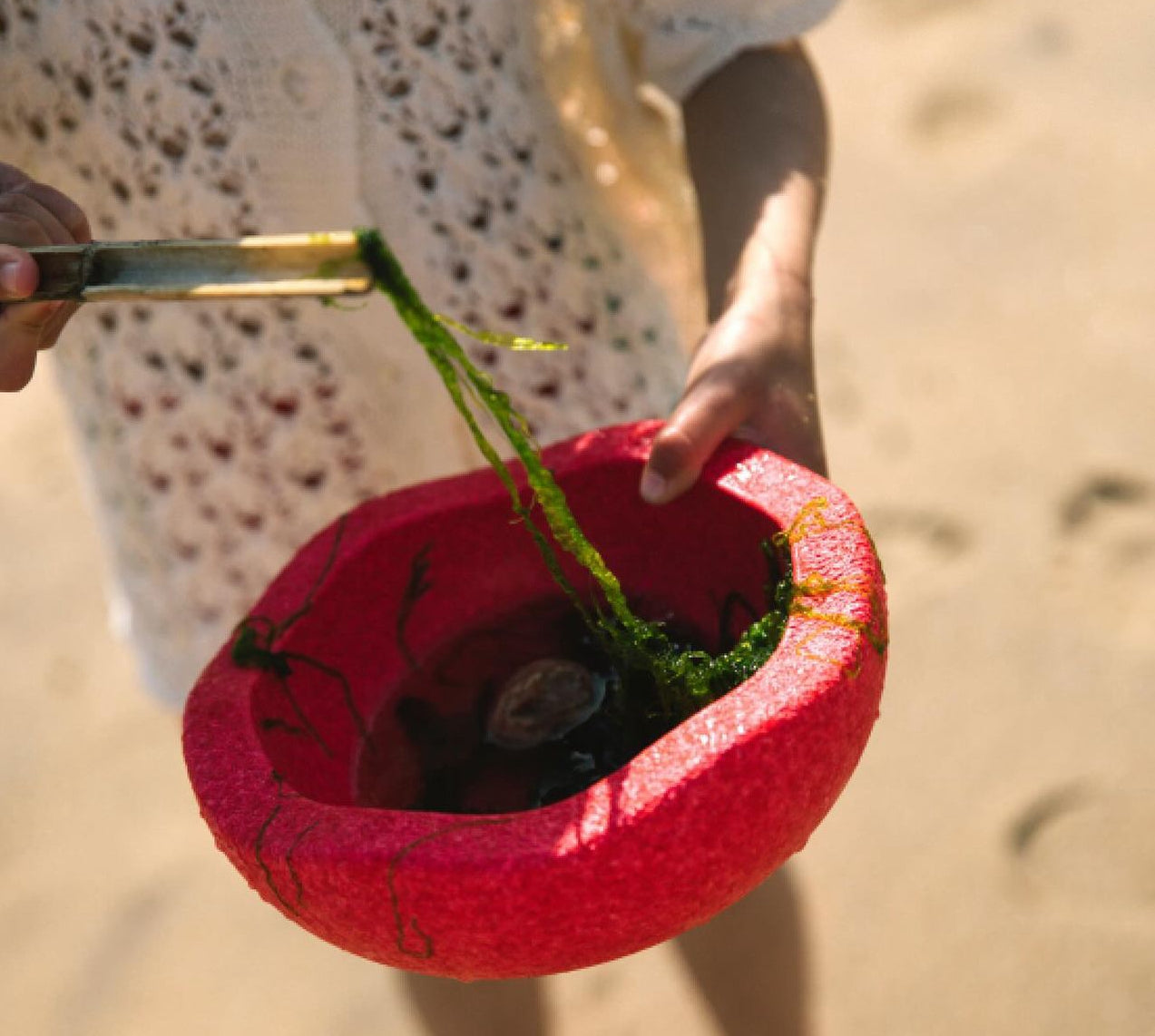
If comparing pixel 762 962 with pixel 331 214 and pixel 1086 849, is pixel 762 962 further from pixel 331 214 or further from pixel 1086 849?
pixel 331 214

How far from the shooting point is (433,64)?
1.08m

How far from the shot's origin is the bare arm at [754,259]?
0.92 m

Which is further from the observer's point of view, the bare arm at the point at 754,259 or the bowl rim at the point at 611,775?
the bare arm at the point at 754,259

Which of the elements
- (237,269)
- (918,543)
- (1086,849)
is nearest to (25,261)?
(237,269)

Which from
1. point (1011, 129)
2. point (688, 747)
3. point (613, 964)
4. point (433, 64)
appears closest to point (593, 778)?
point (688, 747)

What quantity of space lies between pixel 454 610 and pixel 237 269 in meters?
0.38

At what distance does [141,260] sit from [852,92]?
8.12 ft

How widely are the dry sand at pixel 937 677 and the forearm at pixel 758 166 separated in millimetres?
794

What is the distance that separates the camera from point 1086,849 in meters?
1.63

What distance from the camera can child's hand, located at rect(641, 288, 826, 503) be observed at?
2.88ft

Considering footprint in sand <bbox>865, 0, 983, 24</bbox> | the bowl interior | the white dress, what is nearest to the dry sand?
footprint in sand <bbox>865, 0, 983, 24</bbox>

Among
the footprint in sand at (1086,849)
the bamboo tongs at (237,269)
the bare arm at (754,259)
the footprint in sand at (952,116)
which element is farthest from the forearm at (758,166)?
the footprint in sand at (952,116)

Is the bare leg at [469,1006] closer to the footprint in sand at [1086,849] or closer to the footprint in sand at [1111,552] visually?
the footprint in sand at [1086,849]

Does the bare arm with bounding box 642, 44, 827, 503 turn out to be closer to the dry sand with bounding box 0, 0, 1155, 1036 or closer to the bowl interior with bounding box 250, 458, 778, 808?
the bowl interior with bounding box 250, 458, 778, 808
